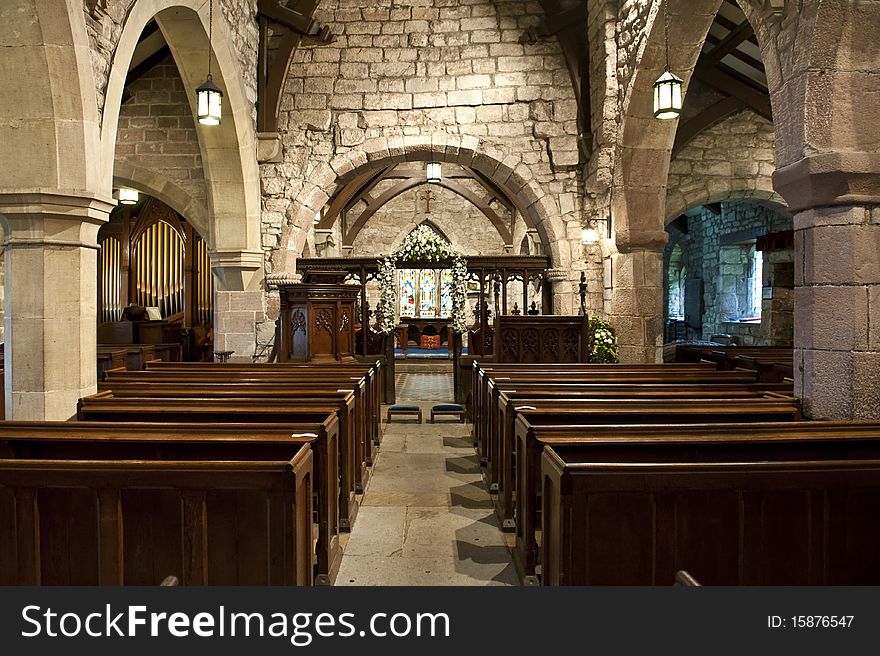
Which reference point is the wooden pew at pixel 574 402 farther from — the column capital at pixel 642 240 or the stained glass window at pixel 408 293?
the stained glass window at pixel 408 293

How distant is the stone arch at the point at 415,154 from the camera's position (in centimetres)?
891


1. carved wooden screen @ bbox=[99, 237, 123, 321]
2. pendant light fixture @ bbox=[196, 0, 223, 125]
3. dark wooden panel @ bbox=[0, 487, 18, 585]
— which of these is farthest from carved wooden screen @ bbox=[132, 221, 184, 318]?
dark wooden panel @ bbox=[0, 487, 18, 585]

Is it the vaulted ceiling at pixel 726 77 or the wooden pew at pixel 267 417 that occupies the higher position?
the vaulted ceiling at pixel 726 77

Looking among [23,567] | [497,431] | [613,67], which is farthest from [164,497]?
[613,67]

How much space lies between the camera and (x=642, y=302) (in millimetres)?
7449

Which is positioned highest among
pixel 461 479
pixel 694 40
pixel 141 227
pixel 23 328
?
pixel 694 40

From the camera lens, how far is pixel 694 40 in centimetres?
642

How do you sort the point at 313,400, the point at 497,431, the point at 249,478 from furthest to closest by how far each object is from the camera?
the point at 497,431, the point at 313,400, the point at 249,478

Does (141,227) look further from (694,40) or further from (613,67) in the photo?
(694,40)

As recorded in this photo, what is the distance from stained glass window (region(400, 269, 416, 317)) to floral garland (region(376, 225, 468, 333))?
8636mm

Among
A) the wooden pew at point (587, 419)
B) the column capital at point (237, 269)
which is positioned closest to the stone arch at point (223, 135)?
the column capital at point (237, 269)

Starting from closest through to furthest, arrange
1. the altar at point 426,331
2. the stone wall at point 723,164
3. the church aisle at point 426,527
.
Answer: the church aisle at point 426,527
the stone wall at point 723,164
the altar at point 426,331

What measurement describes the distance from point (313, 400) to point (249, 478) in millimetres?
1658

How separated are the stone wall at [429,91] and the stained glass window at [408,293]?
9.10 m
